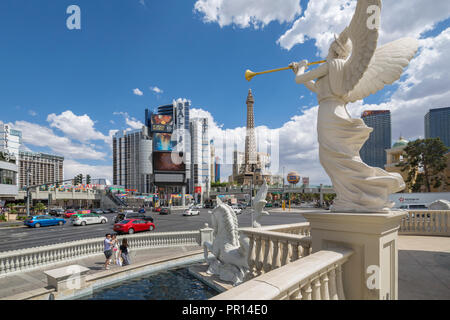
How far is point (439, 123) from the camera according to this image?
8712 centimetres

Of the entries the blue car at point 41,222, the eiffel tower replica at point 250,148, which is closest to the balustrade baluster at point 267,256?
the blue car at point 41,222

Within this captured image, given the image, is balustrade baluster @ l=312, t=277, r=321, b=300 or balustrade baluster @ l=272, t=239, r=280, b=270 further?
balustrade baluster @ l=272, t=239, r=280, b=270

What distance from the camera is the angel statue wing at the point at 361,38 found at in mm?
3043

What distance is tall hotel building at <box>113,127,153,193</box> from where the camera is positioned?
108500 millimetres

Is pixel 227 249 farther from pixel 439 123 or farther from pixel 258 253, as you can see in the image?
pixel 439 123

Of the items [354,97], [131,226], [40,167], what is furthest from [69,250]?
[40,167]

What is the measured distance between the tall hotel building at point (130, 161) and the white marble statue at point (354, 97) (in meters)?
102

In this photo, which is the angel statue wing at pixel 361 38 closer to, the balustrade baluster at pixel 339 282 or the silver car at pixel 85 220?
the balustrade baluster at pixel 339 282

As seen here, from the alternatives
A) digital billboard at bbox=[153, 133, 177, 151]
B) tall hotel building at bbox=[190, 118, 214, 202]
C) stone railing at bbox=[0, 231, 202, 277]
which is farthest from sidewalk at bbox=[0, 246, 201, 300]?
tall hotel building at bbox=[190, 118, 214, 202]

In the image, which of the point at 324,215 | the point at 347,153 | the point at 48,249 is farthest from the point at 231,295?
the point at 48,249

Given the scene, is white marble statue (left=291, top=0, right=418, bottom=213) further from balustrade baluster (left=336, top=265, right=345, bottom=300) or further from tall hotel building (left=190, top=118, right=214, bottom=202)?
tall hotel building (left=190, top=118, right=214, bottom=202)

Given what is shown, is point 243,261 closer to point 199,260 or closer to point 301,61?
point 199,260

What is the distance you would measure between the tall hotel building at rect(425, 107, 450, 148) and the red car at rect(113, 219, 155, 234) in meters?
107

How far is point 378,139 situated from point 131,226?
325 ft
